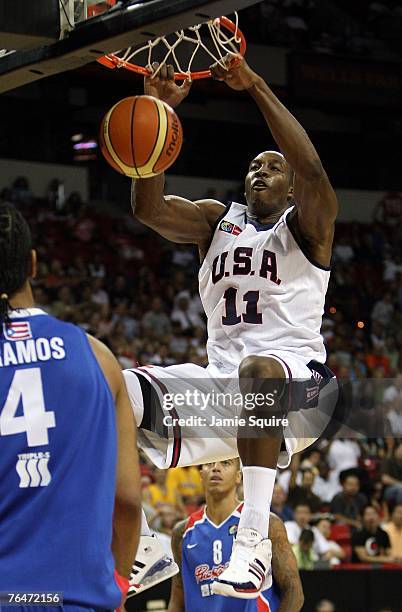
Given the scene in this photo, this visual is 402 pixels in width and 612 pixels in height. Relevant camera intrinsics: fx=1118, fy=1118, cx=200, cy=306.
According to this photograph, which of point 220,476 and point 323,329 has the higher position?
point 220,476

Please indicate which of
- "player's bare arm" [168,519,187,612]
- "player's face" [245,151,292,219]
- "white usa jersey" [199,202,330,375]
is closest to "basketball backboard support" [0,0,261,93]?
"player's face" [245,151,292,219]

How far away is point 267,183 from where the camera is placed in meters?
5.08

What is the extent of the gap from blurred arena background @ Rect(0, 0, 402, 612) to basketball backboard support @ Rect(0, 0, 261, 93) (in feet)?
19.1

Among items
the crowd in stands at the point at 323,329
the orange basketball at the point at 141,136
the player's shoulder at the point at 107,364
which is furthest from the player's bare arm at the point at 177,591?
the player's shoulder at the point at 107,364

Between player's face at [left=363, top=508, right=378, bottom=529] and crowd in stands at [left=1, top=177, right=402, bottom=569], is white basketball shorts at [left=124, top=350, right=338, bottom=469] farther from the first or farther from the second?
player's face at [left=363, top=508, right=378, bottom=529]

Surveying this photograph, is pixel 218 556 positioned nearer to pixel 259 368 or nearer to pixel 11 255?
pixel 259 368

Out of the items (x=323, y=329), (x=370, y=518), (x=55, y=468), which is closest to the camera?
(x=55, y=468)

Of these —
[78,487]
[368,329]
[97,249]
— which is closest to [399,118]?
[368,329]

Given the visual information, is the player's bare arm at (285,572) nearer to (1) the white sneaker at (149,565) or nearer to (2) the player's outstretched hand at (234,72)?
(1) the white sneaker at (149,565)

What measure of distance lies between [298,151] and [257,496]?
1393 mm

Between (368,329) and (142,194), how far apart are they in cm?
917

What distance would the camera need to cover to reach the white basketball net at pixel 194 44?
15.8 ft

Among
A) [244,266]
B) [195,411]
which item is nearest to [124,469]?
[195,411]

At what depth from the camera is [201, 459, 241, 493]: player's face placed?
19.5 ft
